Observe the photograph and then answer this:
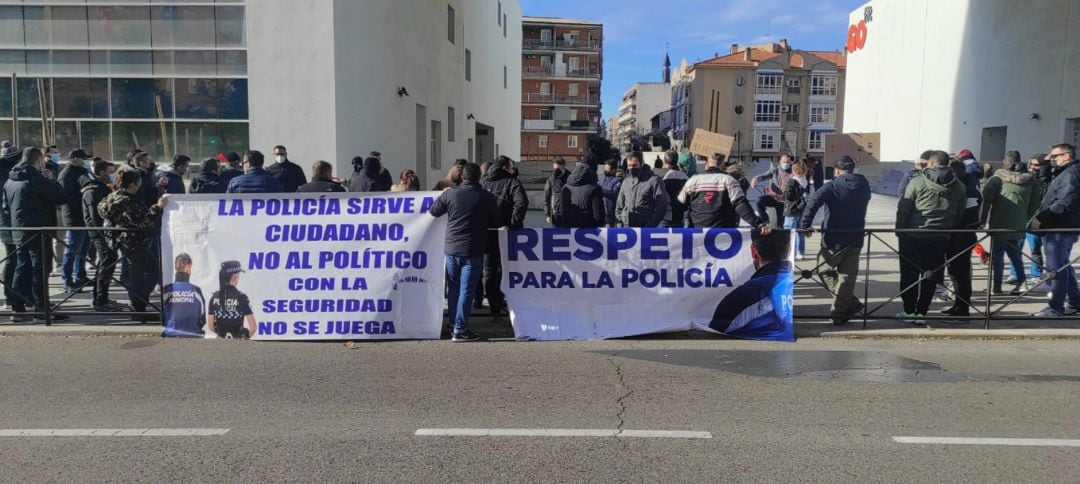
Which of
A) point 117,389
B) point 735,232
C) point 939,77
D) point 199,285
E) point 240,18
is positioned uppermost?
point 939,77

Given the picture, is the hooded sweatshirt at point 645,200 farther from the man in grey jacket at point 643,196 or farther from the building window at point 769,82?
the building window at point 769,82

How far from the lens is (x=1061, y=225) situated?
7891 mm

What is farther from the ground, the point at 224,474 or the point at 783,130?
the point at 783,130

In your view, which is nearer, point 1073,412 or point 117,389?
point 1073,412

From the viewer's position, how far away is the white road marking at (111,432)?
435 cm

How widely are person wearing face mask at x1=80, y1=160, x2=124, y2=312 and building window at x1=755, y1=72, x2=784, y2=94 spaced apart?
82.0 m

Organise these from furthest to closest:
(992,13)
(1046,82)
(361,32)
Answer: (992,13) → (1046,82) → (361,32)

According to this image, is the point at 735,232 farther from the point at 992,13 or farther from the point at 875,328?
the point at 992,13

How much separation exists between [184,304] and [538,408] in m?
4.35

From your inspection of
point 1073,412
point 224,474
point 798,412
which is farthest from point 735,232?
point 224,474

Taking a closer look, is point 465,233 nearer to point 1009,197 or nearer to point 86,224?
A: point 86,224

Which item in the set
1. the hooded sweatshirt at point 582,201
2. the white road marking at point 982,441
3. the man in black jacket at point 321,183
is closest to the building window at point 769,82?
the hooded sweatshirt at point 582,201

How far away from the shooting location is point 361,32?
15.7 meters

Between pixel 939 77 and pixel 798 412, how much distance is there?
130 ft
